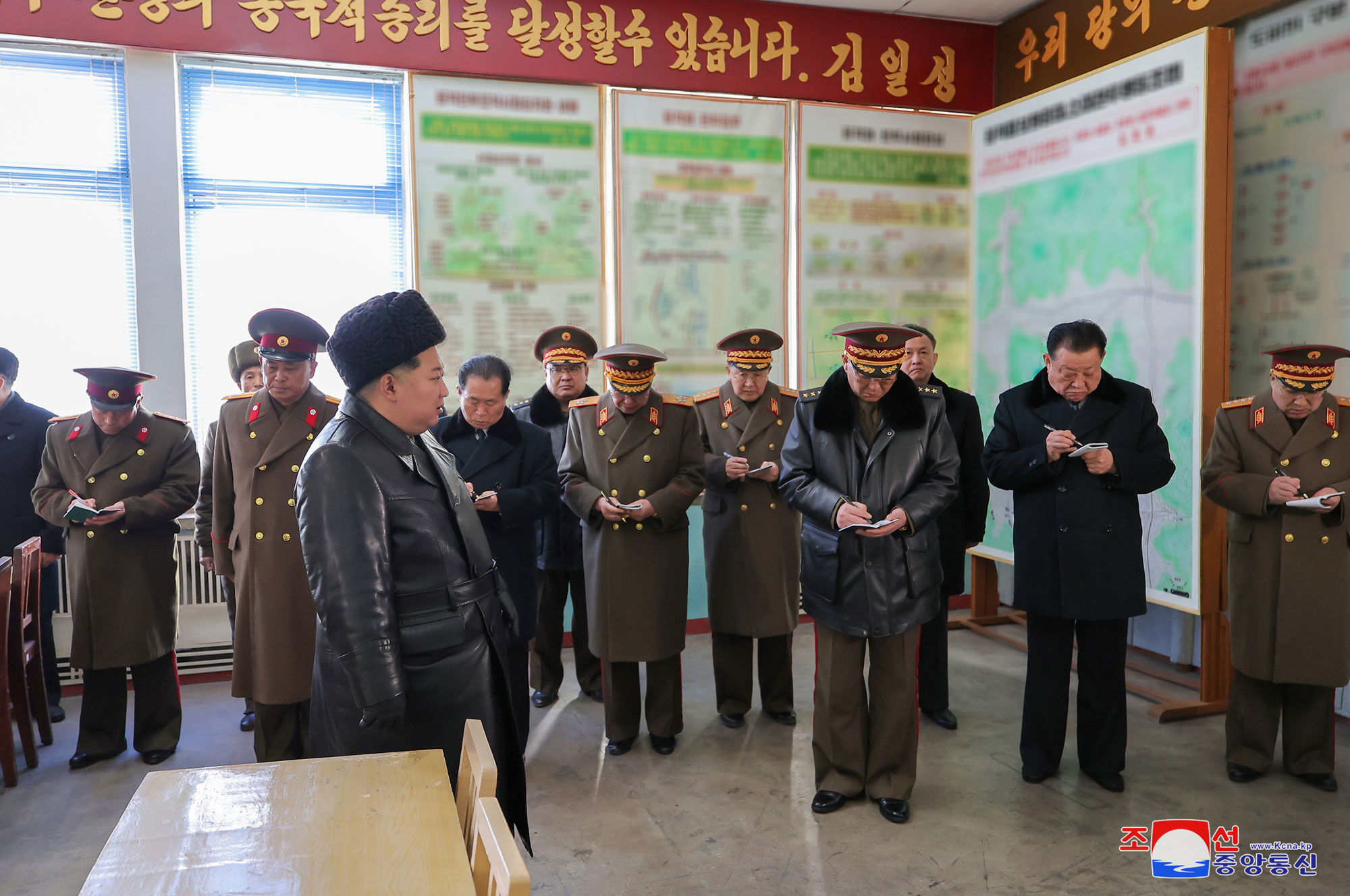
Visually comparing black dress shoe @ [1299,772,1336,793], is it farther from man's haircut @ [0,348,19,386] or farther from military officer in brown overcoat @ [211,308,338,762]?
man's haircut @ [0,348,19,386]

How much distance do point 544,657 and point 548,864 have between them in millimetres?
1644

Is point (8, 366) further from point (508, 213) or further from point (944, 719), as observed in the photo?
point (944, 719)

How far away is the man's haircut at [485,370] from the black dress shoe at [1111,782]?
2551mm

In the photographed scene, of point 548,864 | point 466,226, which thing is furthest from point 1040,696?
point 466,226

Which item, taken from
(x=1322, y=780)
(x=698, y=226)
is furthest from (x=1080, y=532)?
(x=698, y=226)

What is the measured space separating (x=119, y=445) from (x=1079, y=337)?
3634mm

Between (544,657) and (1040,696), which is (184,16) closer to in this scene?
(544,657)

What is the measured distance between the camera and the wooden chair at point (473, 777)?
1.42 metres

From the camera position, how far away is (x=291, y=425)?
316cm

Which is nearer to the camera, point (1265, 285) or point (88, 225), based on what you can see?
point (1265, 285)

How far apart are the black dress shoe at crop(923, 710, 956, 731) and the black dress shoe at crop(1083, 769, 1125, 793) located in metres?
0.71

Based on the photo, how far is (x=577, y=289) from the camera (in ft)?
17.4

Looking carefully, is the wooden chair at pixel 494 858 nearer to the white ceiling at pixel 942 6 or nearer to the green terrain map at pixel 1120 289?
the green terrain map at pixel 1120 289

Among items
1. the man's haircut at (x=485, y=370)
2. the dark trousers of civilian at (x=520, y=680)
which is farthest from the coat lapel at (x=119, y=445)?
the dark trousers of civilian at (x=520, y=680)
